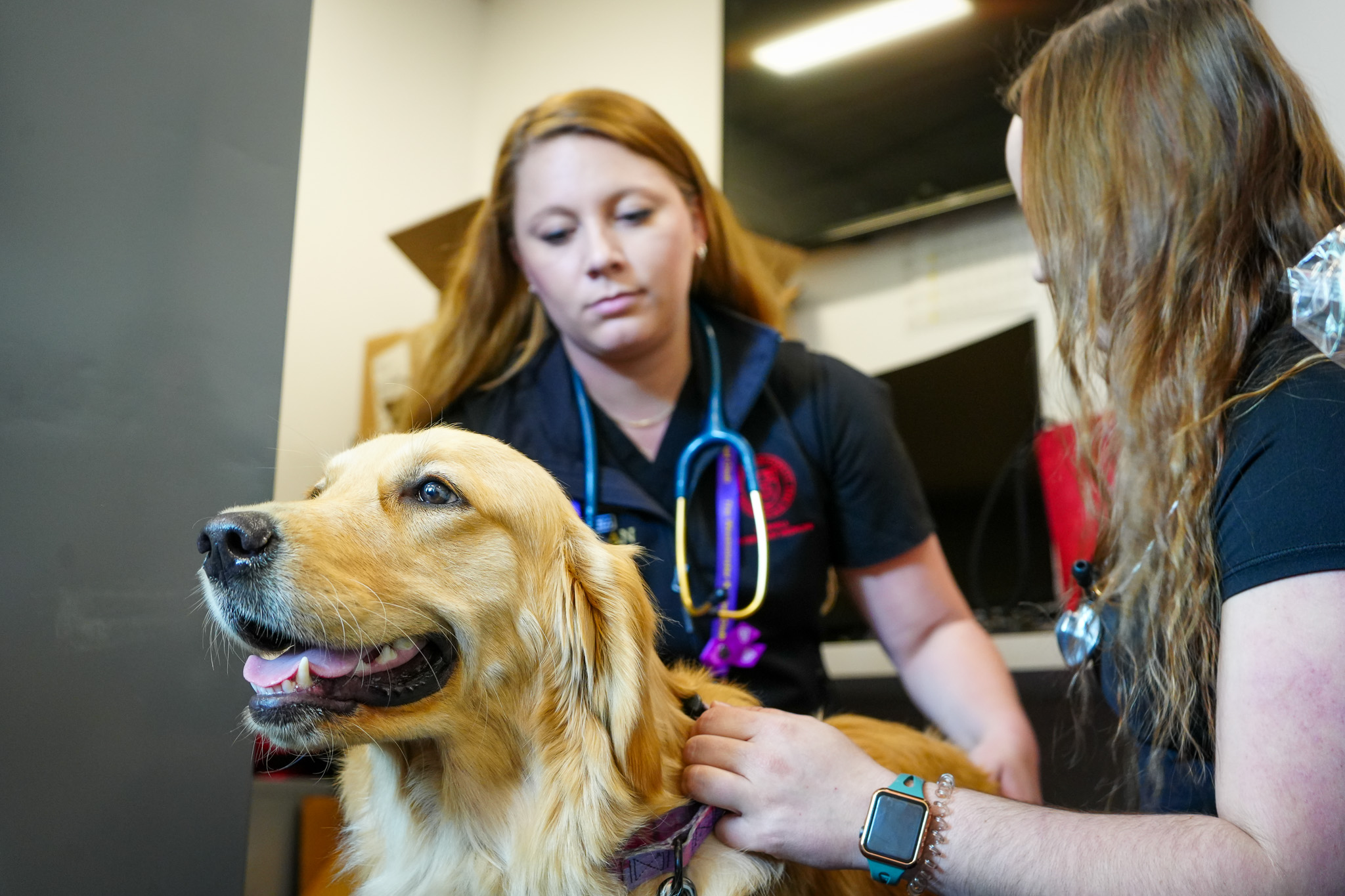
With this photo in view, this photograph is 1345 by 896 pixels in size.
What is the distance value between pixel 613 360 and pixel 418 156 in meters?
2.30

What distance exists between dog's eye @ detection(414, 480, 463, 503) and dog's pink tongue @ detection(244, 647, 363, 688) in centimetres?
18

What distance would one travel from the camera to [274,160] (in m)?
0.99

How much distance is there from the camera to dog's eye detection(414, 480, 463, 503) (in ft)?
3.43

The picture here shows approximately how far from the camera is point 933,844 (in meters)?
0.91

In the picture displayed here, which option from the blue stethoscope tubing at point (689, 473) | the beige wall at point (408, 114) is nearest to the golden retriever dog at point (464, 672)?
the blue stethoscope tubing at point (689, 473)

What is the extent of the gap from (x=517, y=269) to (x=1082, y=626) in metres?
1.06

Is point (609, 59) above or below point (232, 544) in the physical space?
above

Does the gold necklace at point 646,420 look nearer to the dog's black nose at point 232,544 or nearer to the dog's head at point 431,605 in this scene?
the dog's head at point 431,605

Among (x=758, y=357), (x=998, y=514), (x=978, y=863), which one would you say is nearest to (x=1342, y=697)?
(x=978, y=863)

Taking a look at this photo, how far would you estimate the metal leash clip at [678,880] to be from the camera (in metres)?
0.96

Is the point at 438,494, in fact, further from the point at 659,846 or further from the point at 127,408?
the point at 659,846

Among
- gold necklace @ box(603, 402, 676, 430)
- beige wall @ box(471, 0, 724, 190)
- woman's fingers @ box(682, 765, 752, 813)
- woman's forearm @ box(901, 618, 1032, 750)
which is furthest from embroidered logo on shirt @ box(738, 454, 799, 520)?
beige wall @ box(471, 0, 724, 190)

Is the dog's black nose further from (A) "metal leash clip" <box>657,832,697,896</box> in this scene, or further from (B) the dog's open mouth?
(A) "metal leash clip" <box>657,832,697,896</box>

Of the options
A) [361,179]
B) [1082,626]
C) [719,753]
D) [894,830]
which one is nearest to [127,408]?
[719,753]
